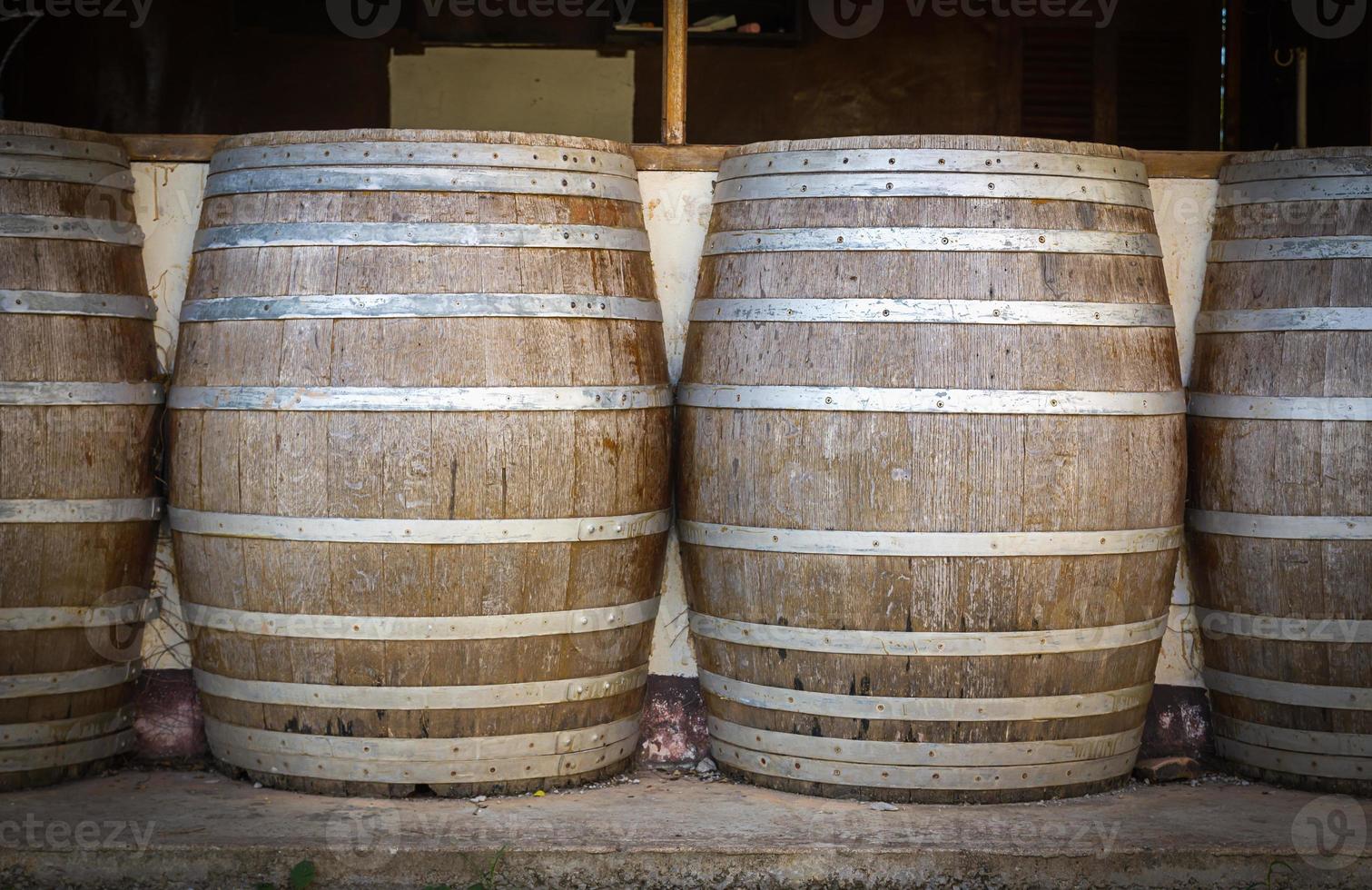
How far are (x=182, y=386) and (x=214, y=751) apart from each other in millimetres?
845

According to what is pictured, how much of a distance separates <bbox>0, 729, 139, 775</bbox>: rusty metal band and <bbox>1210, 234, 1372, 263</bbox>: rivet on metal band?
2.85 meters

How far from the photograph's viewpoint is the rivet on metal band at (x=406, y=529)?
3025mm

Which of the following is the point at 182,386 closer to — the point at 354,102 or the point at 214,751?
the point at 214,751

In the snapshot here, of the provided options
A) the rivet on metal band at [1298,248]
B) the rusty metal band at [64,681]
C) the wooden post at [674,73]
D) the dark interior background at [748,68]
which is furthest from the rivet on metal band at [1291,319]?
the dark interior background at [748,68]

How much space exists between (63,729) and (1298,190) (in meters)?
3.08

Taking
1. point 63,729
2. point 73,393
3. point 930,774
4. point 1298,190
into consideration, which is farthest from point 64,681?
point 1298,190

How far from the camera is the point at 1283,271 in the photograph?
3.35 m

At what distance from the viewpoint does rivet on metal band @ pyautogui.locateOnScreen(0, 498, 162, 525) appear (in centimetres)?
314

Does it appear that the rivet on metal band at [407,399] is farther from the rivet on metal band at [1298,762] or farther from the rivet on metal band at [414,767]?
the rivet on metal band at [1298,762]

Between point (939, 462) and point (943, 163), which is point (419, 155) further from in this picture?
point (939, 462)

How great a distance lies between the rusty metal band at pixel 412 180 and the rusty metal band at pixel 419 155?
1 centimetres

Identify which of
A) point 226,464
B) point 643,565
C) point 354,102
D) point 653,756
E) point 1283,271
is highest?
point 354,102

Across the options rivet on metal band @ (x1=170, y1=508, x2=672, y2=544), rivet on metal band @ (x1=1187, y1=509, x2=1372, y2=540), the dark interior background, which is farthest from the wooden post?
the dark interior background

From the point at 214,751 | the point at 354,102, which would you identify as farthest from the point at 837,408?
the point at 354,102
